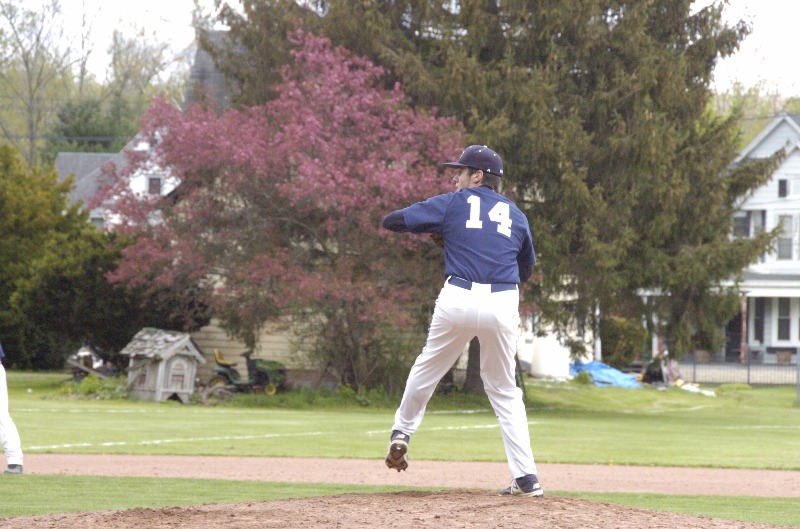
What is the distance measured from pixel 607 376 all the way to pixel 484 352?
1274 inches

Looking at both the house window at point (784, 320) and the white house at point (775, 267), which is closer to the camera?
the white house at point (775, 267)

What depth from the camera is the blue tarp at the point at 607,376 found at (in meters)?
39.3

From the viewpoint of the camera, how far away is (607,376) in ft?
131

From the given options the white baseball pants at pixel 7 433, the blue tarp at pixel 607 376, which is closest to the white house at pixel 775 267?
the blue tarp at pixel 607 376

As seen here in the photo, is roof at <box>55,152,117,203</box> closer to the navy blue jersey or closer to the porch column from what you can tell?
the porch column

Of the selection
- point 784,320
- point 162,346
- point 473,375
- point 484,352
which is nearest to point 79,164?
point 784,320

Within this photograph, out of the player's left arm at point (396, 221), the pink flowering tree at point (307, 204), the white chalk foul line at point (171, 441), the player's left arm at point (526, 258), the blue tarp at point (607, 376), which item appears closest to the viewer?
the player's left arm at point (396, 221)

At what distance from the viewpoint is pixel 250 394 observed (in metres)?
29.1

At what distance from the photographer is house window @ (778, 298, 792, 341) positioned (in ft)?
180

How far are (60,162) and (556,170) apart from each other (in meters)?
40.5

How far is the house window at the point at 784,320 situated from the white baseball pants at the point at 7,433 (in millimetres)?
46745

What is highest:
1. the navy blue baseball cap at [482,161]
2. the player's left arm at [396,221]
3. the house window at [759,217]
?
the house window at [759,217]

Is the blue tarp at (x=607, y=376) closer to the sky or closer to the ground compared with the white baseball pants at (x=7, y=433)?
closer to the sky

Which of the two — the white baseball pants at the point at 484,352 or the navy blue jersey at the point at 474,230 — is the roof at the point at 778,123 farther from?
the white baseball pants at the point at 484,352
